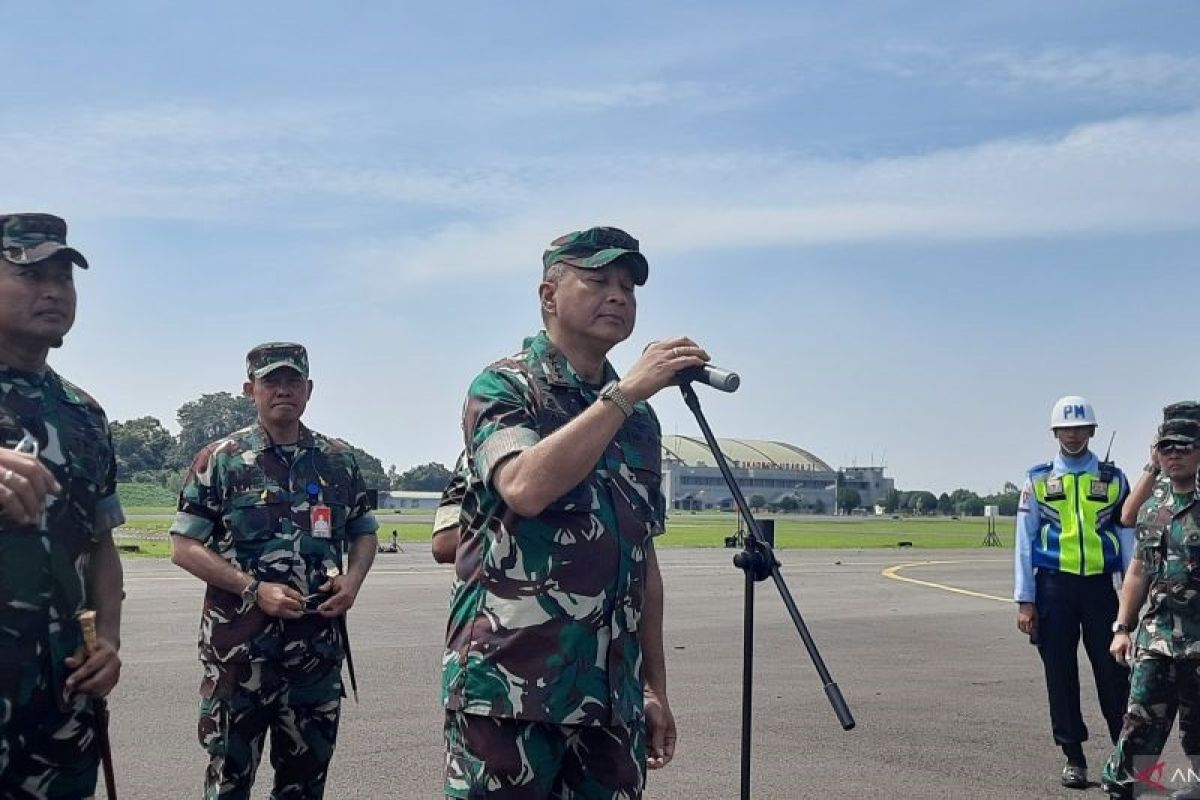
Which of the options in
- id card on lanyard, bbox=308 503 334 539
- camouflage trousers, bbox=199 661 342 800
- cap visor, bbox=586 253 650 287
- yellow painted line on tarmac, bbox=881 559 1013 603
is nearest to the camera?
cap visor, bbox=586 253 650 287

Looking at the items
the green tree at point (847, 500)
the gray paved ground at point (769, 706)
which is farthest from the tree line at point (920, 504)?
the gray paved ground at point (769, 706)

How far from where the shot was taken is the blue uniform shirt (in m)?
7.33

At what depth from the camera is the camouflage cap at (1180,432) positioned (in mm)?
6008

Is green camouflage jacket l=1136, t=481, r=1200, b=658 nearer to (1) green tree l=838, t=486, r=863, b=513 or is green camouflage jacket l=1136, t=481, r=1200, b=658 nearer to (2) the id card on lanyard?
(2) the id card on lanyard

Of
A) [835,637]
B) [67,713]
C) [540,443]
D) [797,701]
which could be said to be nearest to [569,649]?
[540,443]

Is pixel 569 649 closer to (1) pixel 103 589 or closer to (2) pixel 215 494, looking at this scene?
(1) pixel 103 589

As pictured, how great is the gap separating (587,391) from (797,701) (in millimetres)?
6867

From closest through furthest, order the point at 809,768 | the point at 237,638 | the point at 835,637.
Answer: the point at 237,638 → the point at 809,768 → the point at 835,637

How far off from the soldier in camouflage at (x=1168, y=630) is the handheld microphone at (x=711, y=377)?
384 centimetres

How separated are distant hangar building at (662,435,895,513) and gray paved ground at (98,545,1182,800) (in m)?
118

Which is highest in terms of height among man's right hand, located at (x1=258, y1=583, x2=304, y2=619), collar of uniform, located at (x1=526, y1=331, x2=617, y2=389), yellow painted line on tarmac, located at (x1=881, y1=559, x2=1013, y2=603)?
collar of uniform, located at (x1=526, y1=331, x2=617, y2=389)

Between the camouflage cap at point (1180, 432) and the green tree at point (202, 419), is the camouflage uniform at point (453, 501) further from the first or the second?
the green tree at point (202, 419)

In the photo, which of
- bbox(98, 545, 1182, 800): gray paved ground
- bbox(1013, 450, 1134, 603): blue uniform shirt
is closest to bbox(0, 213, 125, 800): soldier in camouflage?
bbox(98, 545, 1182, 800): gray paved ground

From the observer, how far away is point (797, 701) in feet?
31.8
